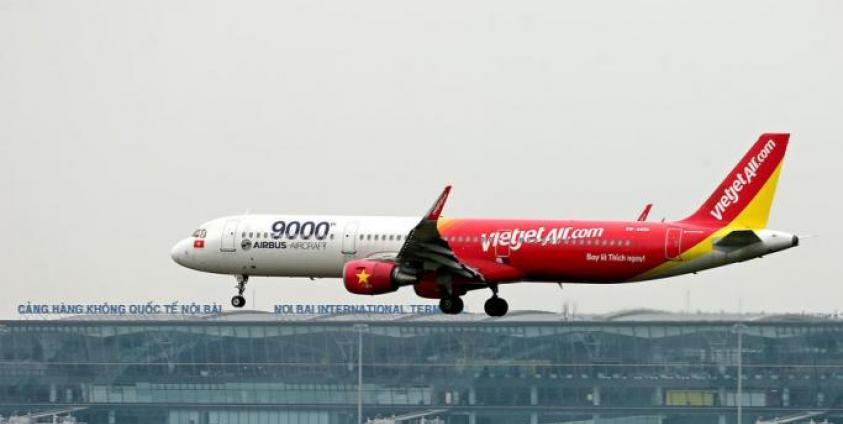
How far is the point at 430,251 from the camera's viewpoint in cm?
8025

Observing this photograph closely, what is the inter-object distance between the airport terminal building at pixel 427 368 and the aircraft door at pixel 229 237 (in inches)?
2281

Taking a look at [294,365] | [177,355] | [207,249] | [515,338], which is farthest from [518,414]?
[207,249]

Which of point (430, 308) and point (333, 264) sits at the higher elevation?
point (430, 308)

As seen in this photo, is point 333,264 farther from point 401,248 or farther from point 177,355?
point 177,355

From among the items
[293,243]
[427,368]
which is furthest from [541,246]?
[427,368]

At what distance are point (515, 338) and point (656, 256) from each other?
259 feet

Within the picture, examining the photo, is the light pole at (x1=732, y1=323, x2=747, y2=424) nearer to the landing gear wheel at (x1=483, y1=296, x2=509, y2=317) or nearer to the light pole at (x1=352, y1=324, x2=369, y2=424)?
the light pole at (x1=352, y1=324, x2=369, y2=424)

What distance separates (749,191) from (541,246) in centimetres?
968

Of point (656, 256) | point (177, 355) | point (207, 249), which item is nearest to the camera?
point (656, 256)

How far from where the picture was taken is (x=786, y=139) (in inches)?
3201

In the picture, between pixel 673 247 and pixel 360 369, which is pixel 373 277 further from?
pixel 360 369

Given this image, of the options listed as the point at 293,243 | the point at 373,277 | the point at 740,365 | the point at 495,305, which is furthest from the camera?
the point at 740,365

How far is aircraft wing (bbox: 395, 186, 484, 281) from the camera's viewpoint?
257 feet

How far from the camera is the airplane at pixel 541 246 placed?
79375 millimetres
